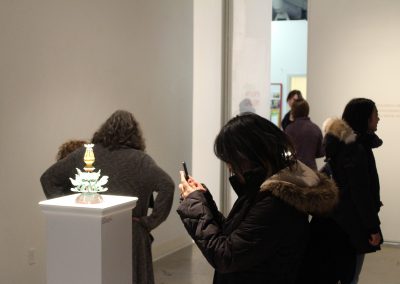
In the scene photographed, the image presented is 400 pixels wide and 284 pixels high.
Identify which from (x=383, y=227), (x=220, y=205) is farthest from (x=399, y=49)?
(x=220, y=205)

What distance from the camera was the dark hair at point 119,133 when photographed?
3.12 meters

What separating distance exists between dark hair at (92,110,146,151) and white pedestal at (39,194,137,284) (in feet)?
1.57

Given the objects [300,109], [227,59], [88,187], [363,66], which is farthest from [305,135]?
[88,187]

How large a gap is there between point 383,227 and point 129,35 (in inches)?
131

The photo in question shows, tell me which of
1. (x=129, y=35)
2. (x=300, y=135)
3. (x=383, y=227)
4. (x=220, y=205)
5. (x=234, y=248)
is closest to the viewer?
(x=234, y=248)

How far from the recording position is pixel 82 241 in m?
2.62

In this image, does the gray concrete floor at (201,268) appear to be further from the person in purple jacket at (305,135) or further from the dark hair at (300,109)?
the dark hair at (300,109)

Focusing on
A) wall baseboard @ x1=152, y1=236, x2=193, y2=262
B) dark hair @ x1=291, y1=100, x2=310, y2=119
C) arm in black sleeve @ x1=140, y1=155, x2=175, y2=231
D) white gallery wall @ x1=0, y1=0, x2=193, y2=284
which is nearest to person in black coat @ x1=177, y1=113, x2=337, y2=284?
arm in black sleeve @ x1=140, y1=155, x2=175, y2=231

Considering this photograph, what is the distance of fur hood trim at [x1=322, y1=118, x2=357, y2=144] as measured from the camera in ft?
11.1

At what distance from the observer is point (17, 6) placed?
3910mm

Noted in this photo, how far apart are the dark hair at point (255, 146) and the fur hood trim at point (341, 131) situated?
66.5 inches

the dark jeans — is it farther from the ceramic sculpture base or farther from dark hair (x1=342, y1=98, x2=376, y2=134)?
dark hair (x1=342, y1=98, x2=376, y2=134)

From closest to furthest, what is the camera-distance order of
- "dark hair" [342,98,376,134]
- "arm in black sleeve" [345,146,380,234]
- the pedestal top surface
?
1. the pedestal top surface
2. "arm in black sleeve" [345,146,380,234]
3. "dark hair" [342,98,376,134]

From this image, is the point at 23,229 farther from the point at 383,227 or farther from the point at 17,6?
the point at 383,227
